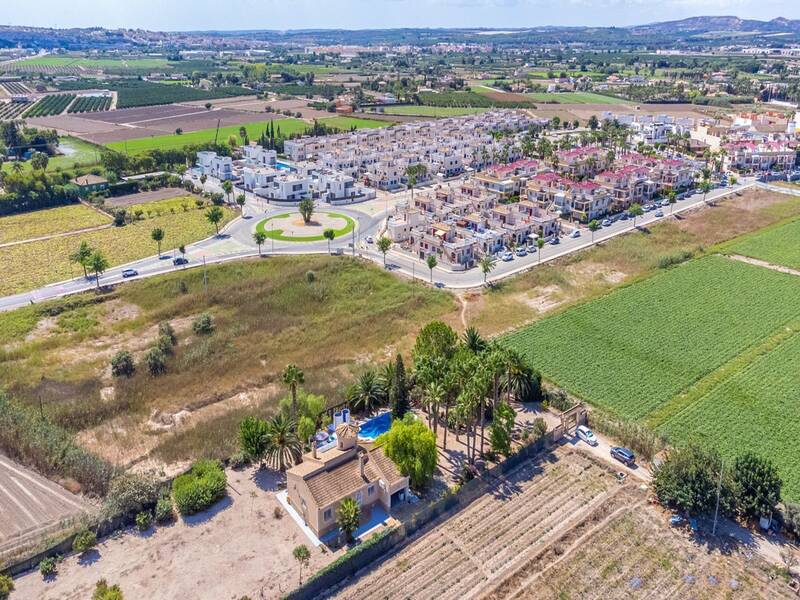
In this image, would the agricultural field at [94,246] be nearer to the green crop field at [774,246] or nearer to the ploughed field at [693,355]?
the ploughed field at [693,355]

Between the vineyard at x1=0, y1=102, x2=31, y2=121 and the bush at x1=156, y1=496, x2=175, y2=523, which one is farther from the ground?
the vineyard at x1=0, y1=102, x2=31, y2=121

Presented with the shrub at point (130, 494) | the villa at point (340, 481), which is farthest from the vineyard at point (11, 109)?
the villa at point (340, 481)

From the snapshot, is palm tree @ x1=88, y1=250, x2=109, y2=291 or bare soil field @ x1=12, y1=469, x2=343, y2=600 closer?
bare soil field @ x1=12, y1=469, x2=343, y2=600

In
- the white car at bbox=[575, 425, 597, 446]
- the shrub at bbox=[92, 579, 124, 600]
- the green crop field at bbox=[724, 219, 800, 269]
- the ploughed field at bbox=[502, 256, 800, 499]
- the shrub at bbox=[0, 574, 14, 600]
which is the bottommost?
the green crop field at bbox=[724, 219, 800, 269]

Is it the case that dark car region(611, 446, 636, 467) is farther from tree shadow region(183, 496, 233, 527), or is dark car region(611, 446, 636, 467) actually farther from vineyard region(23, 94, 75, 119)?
vineyard region(23, 94, 75, 119)

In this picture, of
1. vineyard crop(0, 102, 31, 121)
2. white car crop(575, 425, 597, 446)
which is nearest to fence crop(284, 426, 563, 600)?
white car crop(575, 425, 597, 446)

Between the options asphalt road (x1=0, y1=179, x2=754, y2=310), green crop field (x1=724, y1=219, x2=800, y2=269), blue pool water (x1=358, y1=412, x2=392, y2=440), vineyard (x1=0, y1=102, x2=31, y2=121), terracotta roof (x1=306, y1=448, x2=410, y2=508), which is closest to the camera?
terracotta roof (x1=306, y1=448, x2=410, y2=508)
